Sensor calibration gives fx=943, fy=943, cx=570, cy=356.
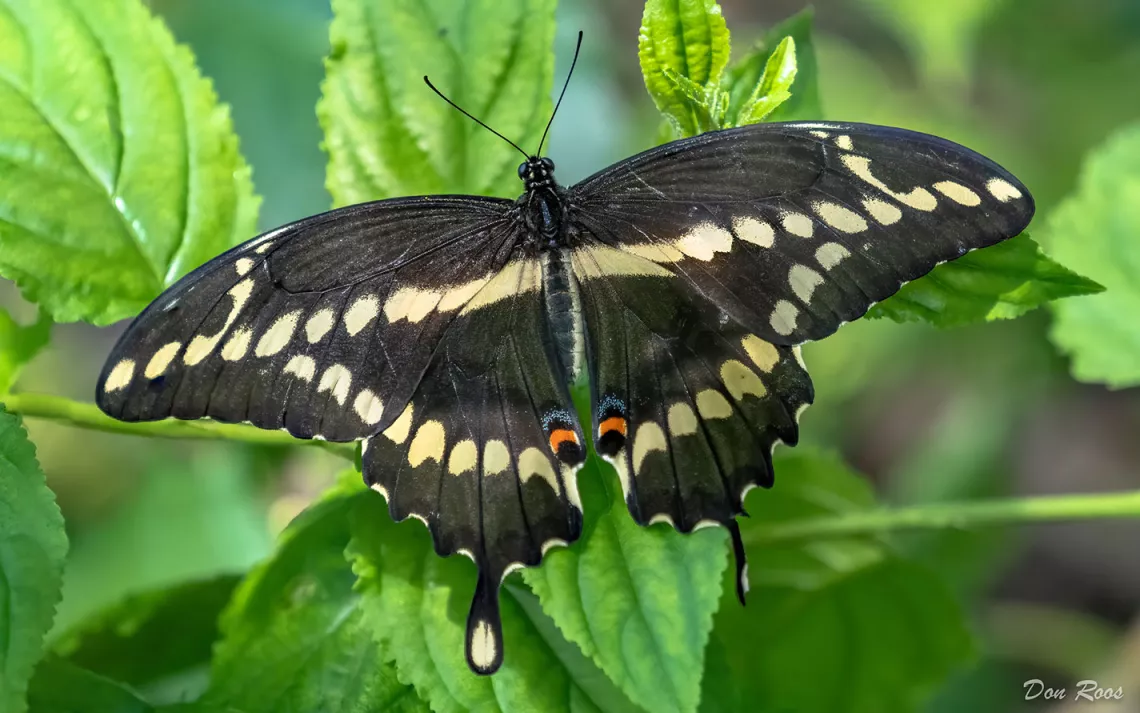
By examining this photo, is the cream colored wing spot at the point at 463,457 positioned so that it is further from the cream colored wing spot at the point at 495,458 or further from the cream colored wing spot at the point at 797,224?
the cream colored wing spot at the point at 797,224

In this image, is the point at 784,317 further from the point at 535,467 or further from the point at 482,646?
the point at 482,646

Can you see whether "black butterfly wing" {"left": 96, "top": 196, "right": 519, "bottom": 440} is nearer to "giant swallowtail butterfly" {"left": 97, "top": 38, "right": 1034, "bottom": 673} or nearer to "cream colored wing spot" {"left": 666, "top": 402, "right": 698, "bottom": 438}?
"giant swallowtail butterfly" {"left": 97, "top": 38, "right": 1034, "bottom": 673}

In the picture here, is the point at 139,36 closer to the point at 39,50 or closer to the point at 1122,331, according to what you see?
the point at 39,50

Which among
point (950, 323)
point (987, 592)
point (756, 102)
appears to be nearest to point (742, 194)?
point (756, 102)

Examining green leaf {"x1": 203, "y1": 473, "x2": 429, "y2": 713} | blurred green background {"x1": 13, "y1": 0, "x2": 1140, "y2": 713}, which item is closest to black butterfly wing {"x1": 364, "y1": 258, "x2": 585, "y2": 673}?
green leaf {"x1": 203, "y1": 473, "x2": 429, "y2": 713}

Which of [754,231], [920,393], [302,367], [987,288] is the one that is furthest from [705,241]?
[920,393]

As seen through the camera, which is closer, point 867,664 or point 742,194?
point 742,194

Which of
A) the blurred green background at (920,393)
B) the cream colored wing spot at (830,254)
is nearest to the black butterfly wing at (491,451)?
the cream colored wing spot at (830,254)
